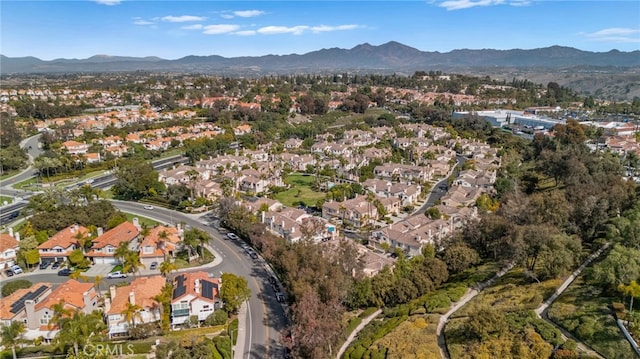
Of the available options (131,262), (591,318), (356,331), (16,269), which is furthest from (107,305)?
(591,318)

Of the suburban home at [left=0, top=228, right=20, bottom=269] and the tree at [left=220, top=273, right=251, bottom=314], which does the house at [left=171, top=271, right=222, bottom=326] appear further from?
the suburban home at [left=0, top=228, right=20, bottom=269]

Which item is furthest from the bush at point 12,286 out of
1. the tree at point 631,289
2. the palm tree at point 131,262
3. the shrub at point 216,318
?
the tree at point 631,289

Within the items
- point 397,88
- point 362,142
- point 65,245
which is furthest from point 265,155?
point 397,88

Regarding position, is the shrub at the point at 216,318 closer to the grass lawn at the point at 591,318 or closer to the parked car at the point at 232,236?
the parked car at the point at 232,236

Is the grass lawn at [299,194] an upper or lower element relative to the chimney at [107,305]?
lower

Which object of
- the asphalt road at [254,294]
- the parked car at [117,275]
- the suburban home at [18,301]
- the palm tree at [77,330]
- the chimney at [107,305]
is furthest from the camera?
the parked car at [117,275]

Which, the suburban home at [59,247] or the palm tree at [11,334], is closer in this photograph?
the palm tree at [11,334]
